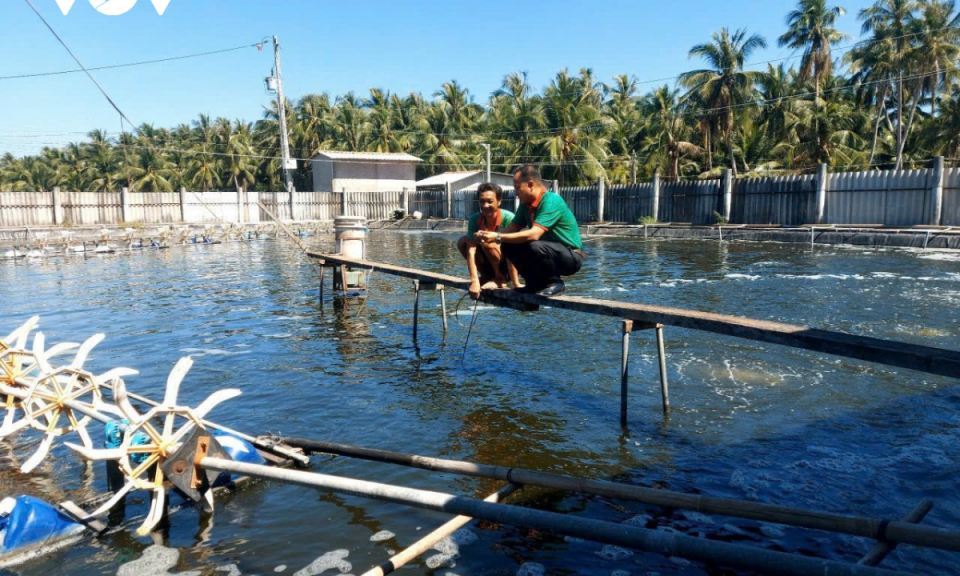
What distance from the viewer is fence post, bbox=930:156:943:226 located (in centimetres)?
2310

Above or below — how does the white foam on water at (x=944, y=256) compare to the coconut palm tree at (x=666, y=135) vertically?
below

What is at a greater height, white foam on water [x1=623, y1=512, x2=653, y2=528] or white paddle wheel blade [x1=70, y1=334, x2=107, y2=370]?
white paddle wheel blade [x1=70, y1=334, x2=107, y2=370]

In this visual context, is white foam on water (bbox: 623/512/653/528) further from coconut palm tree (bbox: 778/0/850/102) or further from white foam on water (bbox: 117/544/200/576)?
coconut palm tree (bbox: 778/0/850/102)

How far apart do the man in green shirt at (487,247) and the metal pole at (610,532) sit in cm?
362

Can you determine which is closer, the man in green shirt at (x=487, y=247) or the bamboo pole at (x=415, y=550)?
the bamboo pole at (x=415, y=550)

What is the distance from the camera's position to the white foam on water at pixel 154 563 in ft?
15.8

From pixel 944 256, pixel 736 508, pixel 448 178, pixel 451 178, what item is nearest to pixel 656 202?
pixel 944 256

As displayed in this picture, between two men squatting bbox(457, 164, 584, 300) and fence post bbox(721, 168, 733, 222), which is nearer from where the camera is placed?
two men squatting bbox(457, 164, 584, 300)

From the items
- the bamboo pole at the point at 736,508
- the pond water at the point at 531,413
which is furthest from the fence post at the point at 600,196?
the bamboo pole at the point at 736,508

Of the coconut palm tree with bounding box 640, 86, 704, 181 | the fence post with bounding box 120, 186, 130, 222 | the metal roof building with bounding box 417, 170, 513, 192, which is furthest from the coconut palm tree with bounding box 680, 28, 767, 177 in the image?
the fence post with bounding box 120, 186, 130, 222

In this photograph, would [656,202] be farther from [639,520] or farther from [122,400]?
[122,400]

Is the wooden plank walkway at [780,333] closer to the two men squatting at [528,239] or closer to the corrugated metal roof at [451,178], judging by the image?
the two men squatting at [528,239]

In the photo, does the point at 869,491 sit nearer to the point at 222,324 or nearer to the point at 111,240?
the point at 222,324

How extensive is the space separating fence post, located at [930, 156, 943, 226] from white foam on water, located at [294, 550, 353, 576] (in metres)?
25.0
